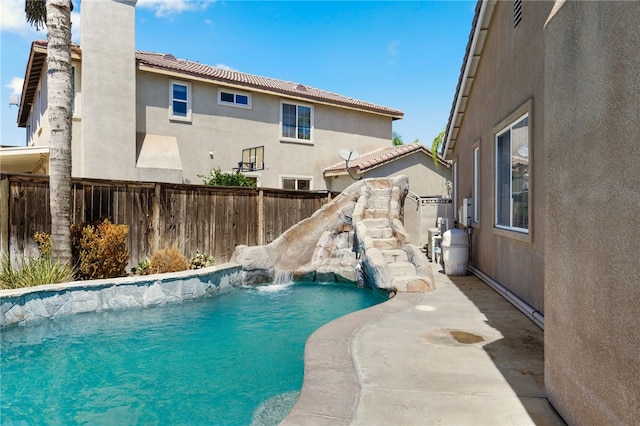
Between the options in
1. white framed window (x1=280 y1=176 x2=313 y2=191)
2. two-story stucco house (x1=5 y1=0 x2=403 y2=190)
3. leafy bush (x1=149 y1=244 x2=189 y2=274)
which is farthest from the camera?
white framed window (x1=280 y1=176 x2=313 y2=191)

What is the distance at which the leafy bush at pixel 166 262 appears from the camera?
11.2 m

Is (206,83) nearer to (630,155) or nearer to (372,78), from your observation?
(372,78)

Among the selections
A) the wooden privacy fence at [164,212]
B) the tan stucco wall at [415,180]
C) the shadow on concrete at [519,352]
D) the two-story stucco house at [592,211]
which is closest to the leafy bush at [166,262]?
the wooden privacy fence at [164,212]

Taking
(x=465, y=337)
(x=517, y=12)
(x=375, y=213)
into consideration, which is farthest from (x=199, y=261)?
(x=517, y=12)

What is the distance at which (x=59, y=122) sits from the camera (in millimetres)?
9680

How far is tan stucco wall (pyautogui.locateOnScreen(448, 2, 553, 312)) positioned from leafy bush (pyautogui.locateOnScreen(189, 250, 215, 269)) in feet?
27.3

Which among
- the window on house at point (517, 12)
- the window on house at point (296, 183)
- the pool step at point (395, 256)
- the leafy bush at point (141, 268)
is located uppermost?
the window on house at point (517, 12)

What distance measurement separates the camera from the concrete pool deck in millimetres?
3764

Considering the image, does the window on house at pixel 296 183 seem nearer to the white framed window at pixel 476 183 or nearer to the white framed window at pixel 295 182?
the white framed window at pixel 295 182

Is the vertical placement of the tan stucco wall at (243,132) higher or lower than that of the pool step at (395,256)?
higher

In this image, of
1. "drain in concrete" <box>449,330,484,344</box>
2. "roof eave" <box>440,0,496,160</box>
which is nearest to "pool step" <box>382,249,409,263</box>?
"roof eave" <box>440,0,496,160</box>

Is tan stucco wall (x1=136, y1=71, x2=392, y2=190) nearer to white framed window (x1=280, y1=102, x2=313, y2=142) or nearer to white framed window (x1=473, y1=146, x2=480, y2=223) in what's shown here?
white framed window (x1=280, y1=102, x2=313, y2=142)

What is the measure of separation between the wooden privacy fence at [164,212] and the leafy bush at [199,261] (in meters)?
0.17

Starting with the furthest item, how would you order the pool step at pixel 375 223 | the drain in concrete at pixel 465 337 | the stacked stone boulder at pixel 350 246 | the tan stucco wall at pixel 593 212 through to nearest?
1. the pool step at pixel 375 223
2. the stacked stone boulder at pixel 350 246
3. the drain in concrete at pixel 465 337
4. the tan stucco wall at pixel 593 212
